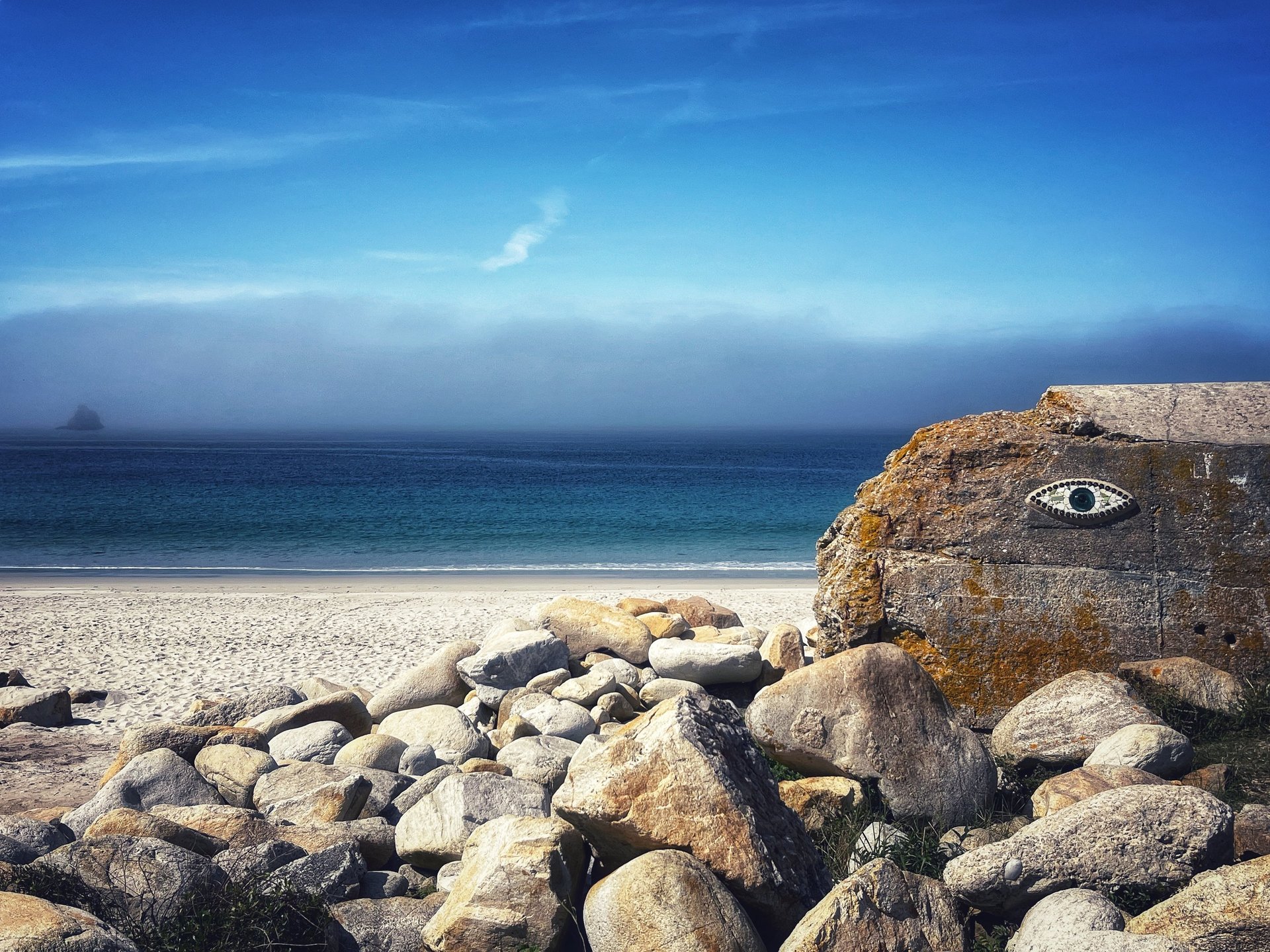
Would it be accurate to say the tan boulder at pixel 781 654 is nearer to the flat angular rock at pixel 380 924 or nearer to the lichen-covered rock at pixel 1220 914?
the flat angular rock at pixel 380 924

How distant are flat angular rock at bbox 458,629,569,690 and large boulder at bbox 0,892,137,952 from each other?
483 centimetres

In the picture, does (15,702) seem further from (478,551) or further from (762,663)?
(478,551)

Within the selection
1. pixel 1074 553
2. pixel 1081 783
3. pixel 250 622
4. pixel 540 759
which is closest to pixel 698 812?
pixel 1081 783

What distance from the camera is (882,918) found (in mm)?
3385

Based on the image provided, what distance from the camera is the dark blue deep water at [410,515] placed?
24281 millimetres

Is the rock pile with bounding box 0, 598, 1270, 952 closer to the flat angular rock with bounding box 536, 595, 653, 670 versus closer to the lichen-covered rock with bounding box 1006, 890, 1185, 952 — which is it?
the lichen-covered rock with bounding box 1006, 890, 1185, 952

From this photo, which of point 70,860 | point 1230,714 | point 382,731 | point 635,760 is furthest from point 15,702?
point 1230,714

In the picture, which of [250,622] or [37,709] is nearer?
[37,709]

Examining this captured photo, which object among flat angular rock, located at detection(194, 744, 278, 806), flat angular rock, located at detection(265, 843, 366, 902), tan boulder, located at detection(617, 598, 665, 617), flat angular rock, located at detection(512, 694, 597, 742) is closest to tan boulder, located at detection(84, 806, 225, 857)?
flat angular rock, located at detection(265, 843, 366, 902)

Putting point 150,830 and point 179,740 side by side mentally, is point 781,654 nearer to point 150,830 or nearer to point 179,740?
point 179,740

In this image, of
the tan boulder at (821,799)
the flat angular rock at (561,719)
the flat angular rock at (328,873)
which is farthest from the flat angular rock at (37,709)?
the tan boulder at (821,799)

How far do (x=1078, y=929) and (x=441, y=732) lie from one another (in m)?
4.98

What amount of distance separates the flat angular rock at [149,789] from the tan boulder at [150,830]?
1007mm

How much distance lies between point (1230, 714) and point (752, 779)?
3597 millimetres
